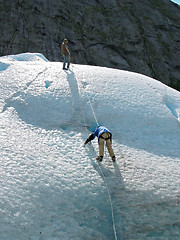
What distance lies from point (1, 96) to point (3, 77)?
4.85ft

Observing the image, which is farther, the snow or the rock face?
the rock face

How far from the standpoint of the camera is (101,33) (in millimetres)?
33156

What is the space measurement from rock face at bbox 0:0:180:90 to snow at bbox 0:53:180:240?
835 inches

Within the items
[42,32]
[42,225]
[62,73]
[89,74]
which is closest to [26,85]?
[62,73]

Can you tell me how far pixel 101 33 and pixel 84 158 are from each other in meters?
30.9

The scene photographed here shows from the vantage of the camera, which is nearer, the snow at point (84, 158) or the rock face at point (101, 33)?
the snow at point (84, 158)

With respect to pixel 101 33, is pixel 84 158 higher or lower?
higher

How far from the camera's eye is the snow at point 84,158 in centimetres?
402

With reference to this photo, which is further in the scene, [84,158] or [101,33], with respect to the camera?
[101,33]

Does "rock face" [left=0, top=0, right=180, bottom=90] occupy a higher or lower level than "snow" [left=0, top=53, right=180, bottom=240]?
lower

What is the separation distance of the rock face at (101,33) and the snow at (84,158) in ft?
69.6

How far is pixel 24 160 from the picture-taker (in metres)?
5.14

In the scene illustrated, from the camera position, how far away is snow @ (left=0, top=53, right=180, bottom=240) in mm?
4020

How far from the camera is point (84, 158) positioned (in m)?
5.51
